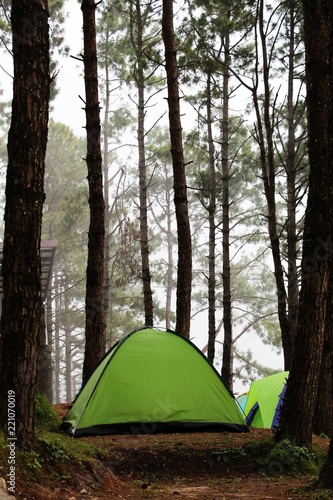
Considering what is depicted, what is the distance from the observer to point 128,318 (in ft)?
105

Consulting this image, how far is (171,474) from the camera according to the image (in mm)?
6172

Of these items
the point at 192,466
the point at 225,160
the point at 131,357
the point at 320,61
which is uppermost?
the point at 225,160

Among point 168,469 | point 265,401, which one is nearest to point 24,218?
point 168,469

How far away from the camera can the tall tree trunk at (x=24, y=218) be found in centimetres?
466

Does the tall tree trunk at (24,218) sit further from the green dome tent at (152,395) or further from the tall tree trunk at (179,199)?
the tall tree trunk at (179,199)

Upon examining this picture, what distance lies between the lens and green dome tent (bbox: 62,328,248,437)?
7477 mm

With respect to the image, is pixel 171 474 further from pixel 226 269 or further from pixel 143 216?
pixel 143 216

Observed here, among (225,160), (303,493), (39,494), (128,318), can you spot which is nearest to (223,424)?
(303,493)

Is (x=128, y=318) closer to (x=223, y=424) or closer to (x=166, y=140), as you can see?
(x=166, y=140)

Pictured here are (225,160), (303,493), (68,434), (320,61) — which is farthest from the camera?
(225,160)

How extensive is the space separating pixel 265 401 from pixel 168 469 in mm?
5659

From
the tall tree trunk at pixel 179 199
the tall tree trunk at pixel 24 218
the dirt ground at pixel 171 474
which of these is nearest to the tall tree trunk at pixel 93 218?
the tall tree trunk at pixel 179 199

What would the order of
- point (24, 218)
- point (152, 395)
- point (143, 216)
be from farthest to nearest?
point (143, 216)
point (152, 395)
point (24, 218)

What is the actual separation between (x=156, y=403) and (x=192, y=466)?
1.45 meters
